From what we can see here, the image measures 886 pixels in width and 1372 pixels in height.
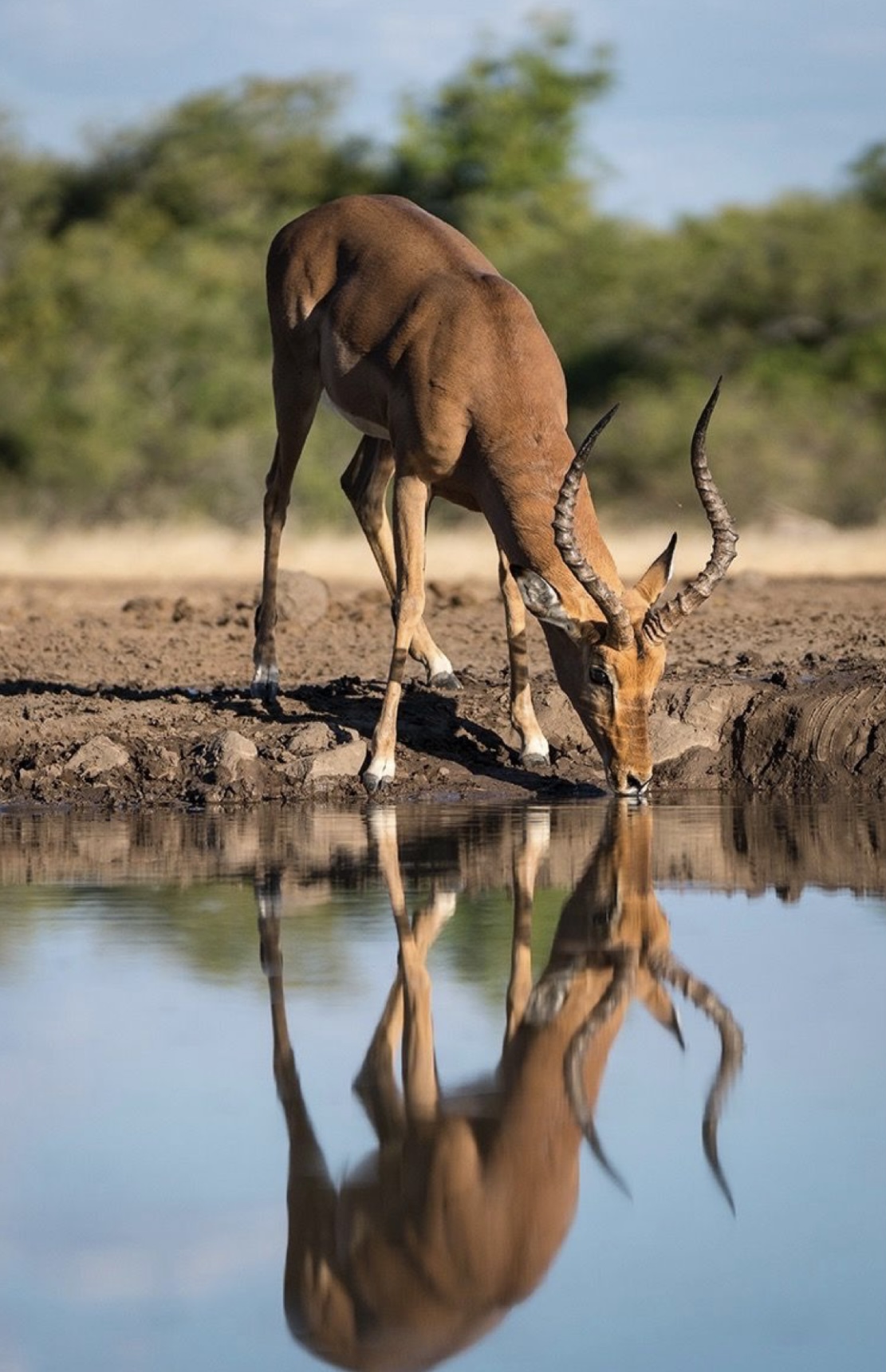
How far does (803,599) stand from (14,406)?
2194 cm

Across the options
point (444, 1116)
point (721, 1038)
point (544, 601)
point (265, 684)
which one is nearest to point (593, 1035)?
point (721, 1038)

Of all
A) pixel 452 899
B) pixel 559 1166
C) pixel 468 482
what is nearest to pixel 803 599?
pixel 468 482

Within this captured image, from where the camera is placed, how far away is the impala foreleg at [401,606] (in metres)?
10.0

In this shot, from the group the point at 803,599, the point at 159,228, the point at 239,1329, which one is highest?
the point at 159,228

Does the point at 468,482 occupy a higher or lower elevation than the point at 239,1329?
higher

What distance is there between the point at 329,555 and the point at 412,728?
36.9 ft

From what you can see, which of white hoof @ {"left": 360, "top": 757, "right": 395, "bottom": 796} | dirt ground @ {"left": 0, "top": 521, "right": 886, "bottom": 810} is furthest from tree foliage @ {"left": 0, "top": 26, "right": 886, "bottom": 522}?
white hoof @ {"left": 360, "top": 757, "right": 395, "bottom": 796}

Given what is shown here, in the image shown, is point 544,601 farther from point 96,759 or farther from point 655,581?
point 96,759

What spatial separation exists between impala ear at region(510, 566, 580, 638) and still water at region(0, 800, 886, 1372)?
1555 mm

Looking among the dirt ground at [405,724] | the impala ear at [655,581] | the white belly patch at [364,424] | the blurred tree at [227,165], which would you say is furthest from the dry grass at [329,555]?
the blurred tree at [227,165]

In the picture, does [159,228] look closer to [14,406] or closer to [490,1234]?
[14,406]

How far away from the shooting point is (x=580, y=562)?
357 inches

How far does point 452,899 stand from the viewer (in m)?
7.34

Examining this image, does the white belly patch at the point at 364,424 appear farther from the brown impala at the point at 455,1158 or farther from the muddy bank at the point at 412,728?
the brown impala at the point at 455,1158
